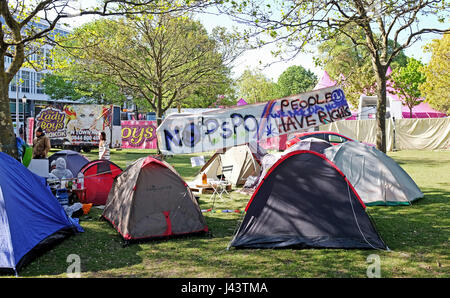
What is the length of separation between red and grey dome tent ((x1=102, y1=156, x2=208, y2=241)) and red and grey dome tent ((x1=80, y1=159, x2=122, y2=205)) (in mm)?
2779

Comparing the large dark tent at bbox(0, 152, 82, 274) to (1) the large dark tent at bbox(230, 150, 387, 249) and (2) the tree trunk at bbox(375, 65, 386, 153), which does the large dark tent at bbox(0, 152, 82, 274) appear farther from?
(2) the tree trunk at bbox(375, 65, 386, 153)

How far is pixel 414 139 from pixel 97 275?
80.3 ft

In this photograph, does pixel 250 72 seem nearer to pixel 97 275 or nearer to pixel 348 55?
pixel 348 55

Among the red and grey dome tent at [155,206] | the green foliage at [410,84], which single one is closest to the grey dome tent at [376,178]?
the red and grey dome tent at [155,206]

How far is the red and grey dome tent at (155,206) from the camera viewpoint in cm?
686

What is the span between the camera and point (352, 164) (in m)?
9.77

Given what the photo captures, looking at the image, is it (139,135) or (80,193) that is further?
(139,135)

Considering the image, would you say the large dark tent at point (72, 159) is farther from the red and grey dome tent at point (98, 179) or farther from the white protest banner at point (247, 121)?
the white protest banner at point (247, 121)

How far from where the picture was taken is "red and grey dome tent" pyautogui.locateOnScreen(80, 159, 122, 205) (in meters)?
9.91

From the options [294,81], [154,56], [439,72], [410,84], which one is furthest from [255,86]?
[154,56]

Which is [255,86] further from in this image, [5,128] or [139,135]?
[5,128]

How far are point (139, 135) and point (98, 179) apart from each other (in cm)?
1573

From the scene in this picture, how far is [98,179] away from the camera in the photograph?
1000cm

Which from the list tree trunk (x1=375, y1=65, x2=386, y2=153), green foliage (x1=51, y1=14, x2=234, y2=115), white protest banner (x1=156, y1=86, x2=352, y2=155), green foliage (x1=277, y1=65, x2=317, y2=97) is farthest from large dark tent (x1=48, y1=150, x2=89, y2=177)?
green foliage (x1=277, y1=65, x2=317, y2=97)
